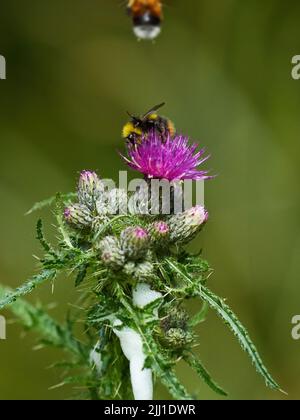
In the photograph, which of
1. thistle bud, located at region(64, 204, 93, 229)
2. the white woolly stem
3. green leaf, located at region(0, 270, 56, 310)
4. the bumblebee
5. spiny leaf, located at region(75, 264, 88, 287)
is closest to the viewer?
green leaf, located at region(0, 270, 56, 310)

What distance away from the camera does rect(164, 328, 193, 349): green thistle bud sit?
3.95m

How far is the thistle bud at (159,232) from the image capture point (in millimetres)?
4039

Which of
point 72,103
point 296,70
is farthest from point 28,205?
point 296,70

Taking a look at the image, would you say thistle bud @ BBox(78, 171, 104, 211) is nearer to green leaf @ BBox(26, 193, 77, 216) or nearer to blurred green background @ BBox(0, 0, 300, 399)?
green leaf @ BBox(26, 193, 77, 216)

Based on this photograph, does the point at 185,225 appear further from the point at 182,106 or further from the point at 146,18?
the point at 182,106

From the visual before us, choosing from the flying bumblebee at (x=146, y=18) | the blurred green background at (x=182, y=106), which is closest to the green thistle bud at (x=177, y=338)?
the flying bumblebee at (x=146, y=18)

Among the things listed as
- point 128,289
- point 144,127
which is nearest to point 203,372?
point 128,289

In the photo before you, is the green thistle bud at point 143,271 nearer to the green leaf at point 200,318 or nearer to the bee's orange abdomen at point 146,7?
the green leaf at point 200,318

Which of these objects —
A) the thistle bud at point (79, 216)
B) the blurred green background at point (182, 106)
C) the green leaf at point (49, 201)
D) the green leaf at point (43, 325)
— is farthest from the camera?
the blurred green background at point (182, 106)

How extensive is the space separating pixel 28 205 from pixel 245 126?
7.73 ft

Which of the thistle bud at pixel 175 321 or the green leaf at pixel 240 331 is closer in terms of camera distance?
the green leaf at pixel 240 331

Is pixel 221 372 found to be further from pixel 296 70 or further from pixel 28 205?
pixel 296 70

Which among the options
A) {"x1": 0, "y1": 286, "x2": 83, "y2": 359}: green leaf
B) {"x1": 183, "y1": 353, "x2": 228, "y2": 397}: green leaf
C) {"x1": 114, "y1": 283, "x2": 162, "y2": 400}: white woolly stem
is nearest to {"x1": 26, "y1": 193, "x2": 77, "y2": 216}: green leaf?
{"x1": 0, "y1": 286, "x2": 83, "y2": 359}: green leaf

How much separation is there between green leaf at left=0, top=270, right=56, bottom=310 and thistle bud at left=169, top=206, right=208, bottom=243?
0.74 metres
